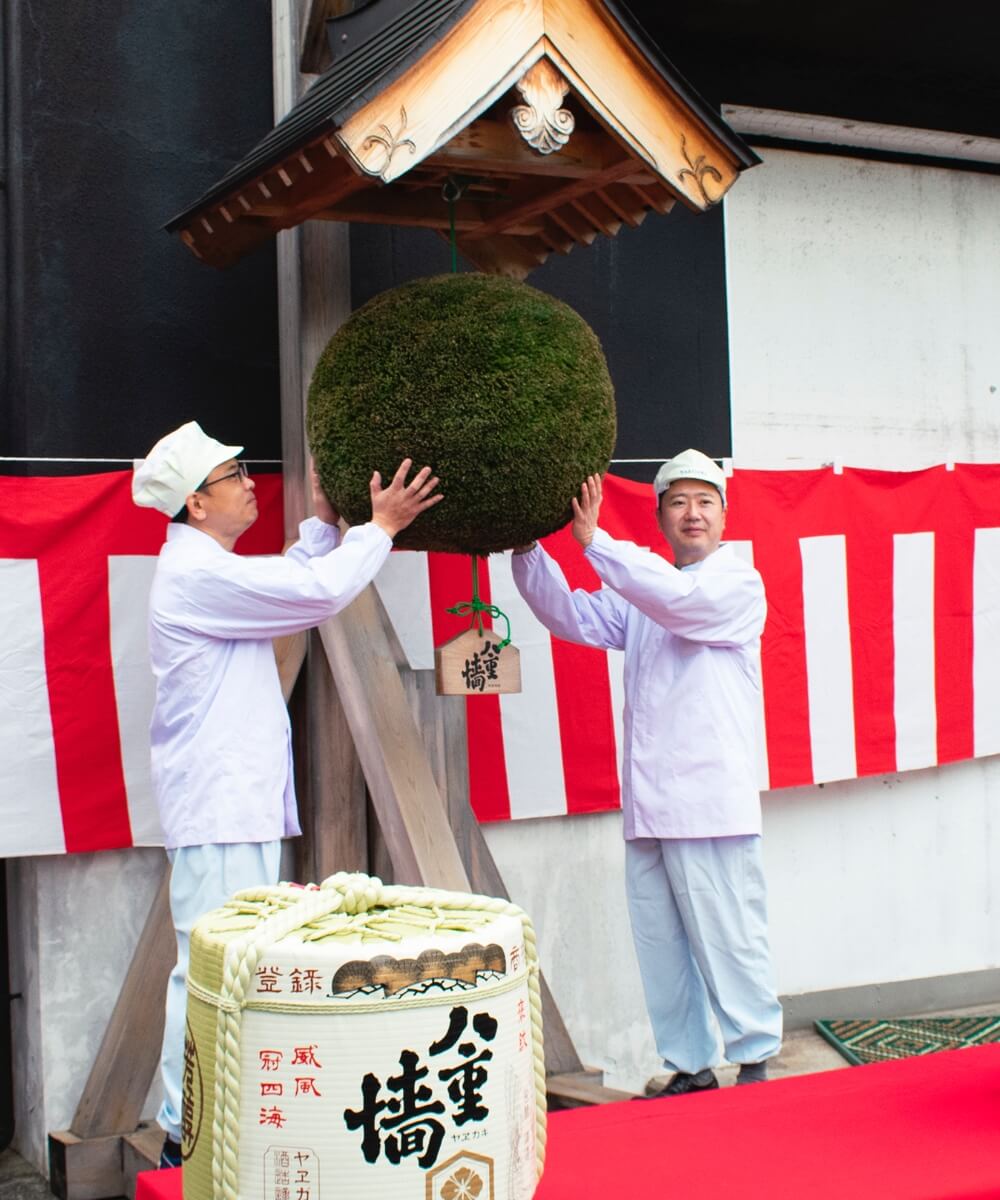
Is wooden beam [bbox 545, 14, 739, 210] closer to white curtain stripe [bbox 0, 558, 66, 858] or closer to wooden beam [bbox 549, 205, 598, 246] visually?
wooden beam [bbox 549, 205, 598, 246]

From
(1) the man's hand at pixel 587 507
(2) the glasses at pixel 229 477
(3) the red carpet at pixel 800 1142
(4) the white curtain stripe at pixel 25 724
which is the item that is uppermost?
(2) the glasses at pixel 229 477

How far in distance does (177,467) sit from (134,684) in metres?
0.84

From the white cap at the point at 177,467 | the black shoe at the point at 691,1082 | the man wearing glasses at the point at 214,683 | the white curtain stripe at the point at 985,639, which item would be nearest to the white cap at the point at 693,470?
the man wearing glasses at the point at 214,683

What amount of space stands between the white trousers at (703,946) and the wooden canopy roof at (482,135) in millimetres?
1687

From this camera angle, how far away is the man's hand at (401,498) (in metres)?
3.13

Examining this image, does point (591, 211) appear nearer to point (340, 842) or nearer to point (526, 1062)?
point (340, 842)

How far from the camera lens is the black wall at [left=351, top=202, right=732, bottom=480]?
15.9ft

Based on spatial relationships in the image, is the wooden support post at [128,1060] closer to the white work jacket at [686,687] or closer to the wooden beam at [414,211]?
the white work jacket at [686,687]

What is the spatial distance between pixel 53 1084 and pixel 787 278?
369 cm

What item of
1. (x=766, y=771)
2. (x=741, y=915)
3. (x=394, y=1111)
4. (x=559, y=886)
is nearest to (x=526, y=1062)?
(x=394, y=1111)

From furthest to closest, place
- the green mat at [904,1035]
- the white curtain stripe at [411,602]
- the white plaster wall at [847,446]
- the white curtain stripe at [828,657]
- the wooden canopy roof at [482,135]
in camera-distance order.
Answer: the white curtain stripe at [828,657]
the green mat at [904,1035]
the white plaster wall at [847,446]
the white curtain stripe at [411,602]
the wooden canopy roof at [482,135]

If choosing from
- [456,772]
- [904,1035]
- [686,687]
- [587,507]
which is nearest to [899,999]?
[904,1035]

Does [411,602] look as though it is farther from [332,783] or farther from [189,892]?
[189,892]

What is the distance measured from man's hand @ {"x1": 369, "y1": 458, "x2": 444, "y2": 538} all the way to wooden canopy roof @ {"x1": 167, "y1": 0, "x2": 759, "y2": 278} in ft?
2.11
